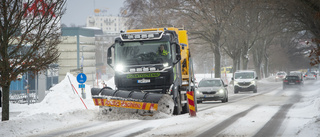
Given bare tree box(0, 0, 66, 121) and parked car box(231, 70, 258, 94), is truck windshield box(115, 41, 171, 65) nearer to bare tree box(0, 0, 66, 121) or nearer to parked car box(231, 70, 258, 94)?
bare tree box(0, 0, 66, 121)

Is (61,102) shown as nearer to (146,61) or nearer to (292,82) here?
(146,61)

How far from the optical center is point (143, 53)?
1544 cm

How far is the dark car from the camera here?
46781 millimetres

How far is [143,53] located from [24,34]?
4.15 meters

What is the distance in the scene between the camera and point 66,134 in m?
11.1

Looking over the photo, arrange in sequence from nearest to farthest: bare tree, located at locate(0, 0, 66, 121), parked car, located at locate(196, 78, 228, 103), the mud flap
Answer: bare tree, located at locate(0, 0, 66, 121) < the mud flap < parked car, located at locate(196, 78, 228, 103)

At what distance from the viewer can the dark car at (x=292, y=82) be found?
4678 centimetres

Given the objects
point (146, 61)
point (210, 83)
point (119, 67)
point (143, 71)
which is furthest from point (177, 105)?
point (210, 83)

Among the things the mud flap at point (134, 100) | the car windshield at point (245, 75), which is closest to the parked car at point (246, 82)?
the car windshield at point (245, 75)

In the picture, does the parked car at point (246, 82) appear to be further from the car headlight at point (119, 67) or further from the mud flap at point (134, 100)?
the mud flap at point (134, 100)

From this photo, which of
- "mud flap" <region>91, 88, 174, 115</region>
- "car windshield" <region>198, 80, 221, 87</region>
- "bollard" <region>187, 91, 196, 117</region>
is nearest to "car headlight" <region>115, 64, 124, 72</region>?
"mud flap" <region>91, 88, 174, 115</region>

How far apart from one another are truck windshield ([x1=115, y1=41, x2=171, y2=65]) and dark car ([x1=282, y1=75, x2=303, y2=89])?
34.0 metres

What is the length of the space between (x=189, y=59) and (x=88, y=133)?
810cm

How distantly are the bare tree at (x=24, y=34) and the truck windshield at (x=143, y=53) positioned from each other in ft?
8.15
